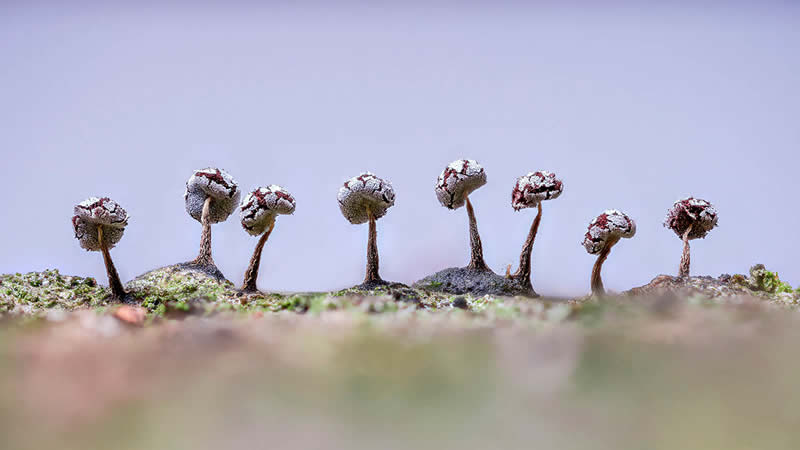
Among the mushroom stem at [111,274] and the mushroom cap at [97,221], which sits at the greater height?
the mushroom cap at [97,221]

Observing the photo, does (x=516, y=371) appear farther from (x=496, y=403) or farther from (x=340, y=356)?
(x=340, y=356)

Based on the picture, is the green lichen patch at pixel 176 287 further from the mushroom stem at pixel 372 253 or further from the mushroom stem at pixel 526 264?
the mushroom stem at pixel 526 264

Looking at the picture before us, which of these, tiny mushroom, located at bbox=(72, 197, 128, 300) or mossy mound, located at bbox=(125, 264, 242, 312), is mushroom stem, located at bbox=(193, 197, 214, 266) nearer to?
mossy mound, located at bbox=(125, 264, 242, 312)

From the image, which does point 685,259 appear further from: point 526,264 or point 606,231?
point 526,264

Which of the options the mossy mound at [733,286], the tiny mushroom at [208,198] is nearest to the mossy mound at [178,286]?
the tiny mushroom at [208,198]

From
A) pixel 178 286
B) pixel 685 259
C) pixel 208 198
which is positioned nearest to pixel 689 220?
pixel 685 259
